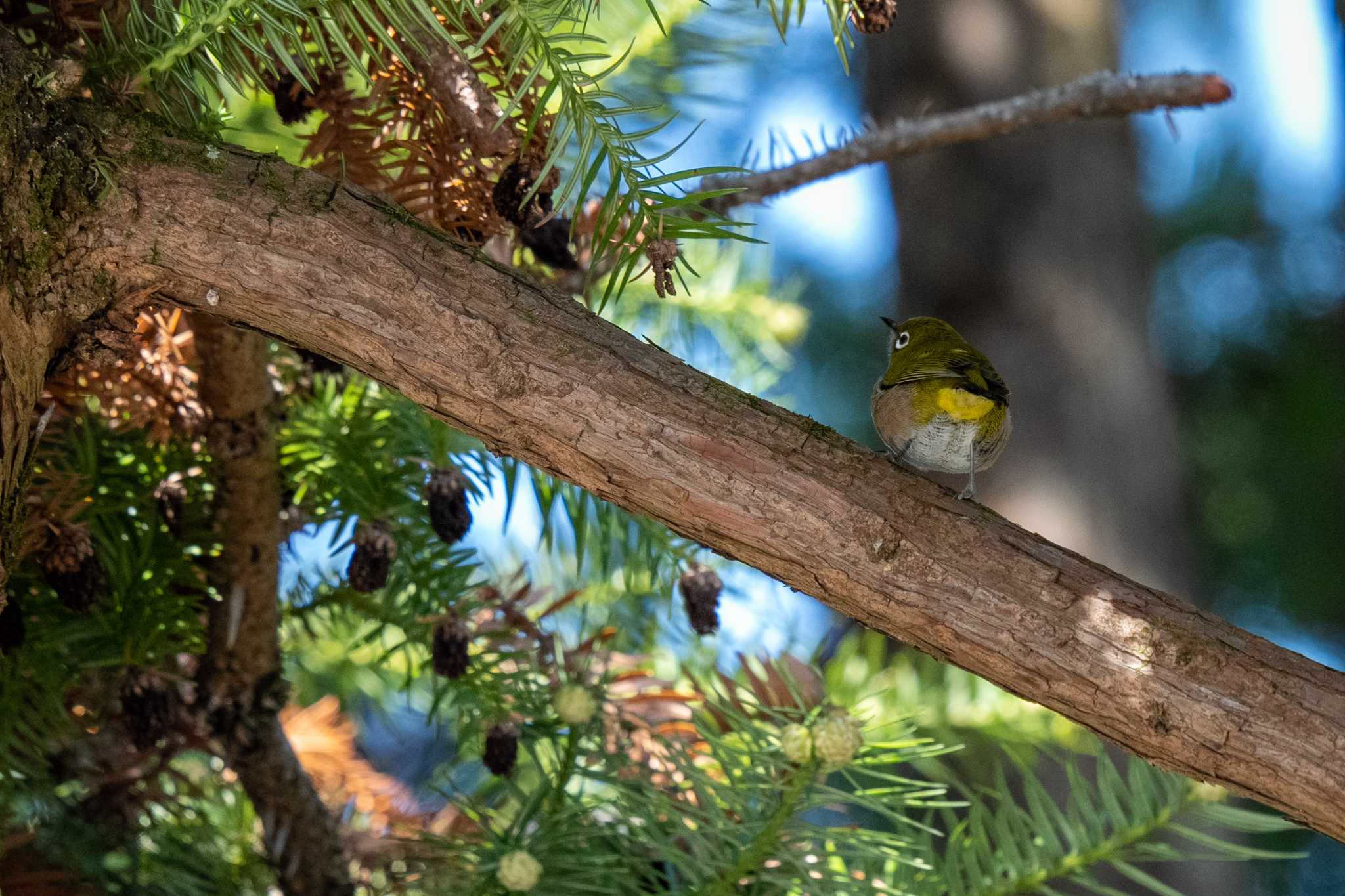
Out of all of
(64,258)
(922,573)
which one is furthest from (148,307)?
(922,573)

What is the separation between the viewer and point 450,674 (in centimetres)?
96

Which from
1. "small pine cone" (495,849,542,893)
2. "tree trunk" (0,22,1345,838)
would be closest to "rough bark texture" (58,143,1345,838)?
"tree trunk" (0,22,1345,838)

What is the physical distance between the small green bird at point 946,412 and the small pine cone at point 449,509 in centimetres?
55

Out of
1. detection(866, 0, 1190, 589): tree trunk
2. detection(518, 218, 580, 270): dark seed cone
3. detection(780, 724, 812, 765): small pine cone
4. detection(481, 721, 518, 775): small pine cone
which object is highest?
detection(866, 0, 1190, 589): tree trunk

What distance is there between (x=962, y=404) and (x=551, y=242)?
1.63 ft

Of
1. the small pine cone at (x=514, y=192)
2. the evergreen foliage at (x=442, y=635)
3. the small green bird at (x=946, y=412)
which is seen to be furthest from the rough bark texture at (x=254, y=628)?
the small green bird at (x=946, y=412)

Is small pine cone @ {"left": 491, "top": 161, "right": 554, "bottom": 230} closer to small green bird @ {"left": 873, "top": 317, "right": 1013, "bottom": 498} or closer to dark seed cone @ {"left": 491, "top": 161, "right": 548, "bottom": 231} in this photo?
dark seed cone @ {"left": 491, "top": 161, "right": 548, "bottom": 231}

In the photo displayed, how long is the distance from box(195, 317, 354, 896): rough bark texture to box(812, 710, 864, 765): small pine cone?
1.71ft

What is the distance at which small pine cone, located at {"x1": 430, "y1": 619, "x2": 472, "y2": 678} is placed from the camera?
37.6 inches

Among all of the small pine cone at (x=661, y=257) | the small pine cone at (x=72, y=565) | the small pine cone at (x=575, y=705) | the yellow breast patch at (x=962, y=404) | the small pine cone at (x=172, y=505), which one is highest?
the yellow breast patch at (x=962, y=404)

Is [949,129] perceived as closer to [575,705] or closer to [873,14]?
[873,14]

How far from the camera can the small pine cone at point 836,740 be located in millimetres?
848

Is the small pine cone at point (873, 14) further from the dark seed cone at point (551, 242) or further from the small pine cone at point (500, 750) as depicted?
the small pine cone at point (500, 750)

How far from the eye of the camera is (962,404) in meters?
1.20
